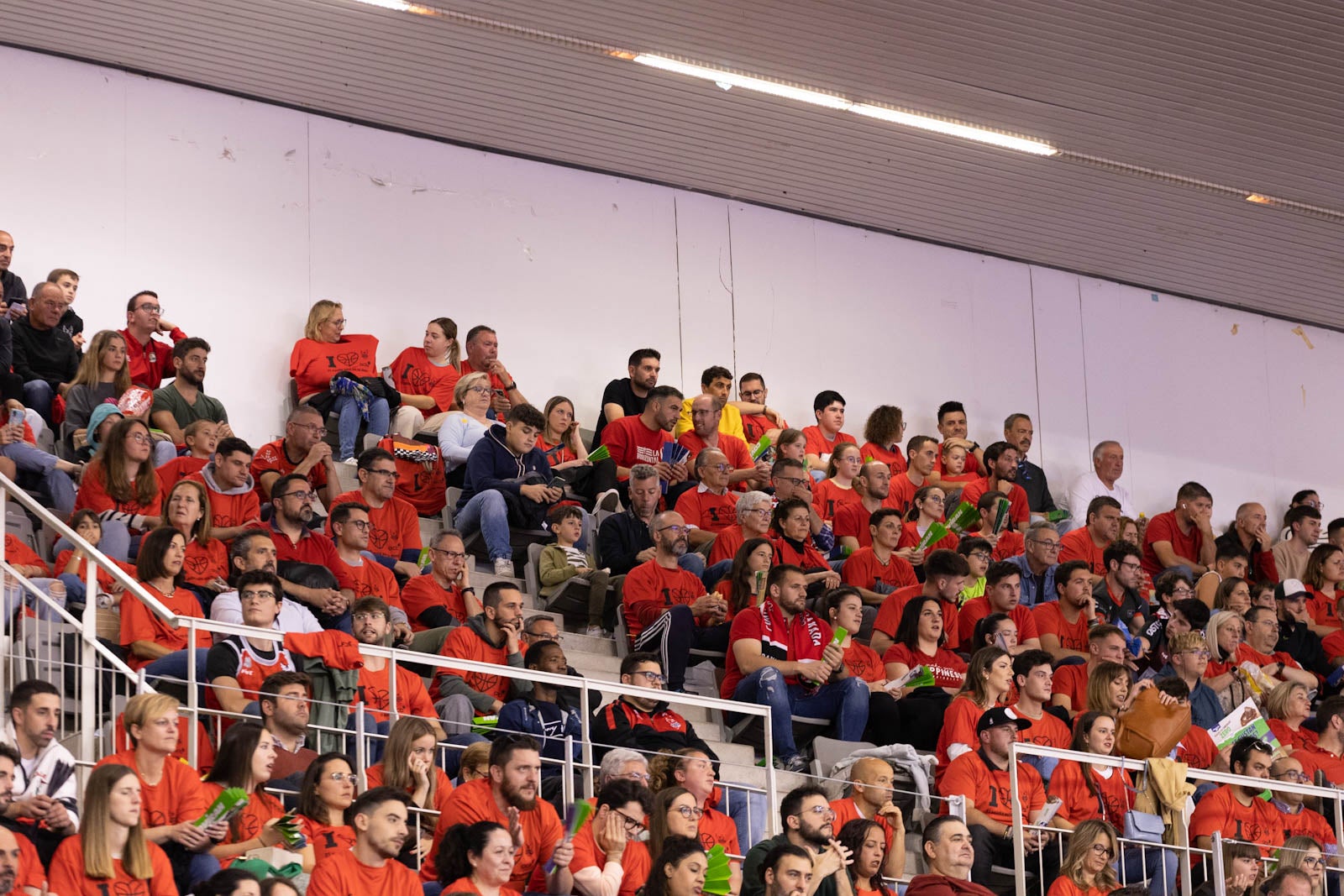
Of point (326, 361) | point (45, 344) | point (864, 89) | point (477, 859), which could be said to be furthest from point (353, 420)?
point (477, 859)

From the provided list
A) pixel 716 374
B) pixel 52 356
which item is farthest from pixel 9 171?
pixel 716 374

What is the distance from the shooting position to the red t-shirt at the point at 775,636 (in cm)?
877

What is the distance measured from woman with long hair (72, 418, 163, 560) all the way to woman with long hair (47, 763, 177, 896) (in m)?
2.75

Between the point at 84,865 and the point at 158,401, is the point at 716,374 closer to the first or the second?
the point at 158,401

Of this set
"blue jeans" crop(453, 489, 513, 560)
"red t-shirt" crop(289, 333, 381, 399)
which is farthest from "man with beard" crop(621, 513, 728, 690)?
"red t-shirt" crop(289, 333, 381, 399)

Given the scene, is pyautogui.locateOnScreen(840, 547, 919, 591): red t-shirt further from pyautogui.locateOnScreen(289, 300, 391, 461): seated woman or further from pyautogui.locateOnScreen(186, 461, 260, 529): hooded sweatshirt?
pyautogui.locateOnScreen(186, 461, 260, 529): hooded sweatshirt

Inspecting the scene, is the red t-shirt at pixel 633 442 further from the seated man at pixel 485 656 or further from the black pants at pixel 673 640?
the seated man at pixel 485 656

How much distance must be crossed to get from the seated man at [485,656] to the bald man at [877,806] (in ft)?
4.50

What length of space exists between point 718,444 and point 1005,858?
157 inches

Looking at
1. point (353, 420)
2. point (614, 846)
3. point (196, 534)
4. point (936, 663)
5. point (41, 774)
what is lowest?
point (614, 846)

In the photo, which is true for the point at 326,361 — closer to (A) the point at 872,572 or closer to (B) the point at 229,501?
(B) the point at 229,501

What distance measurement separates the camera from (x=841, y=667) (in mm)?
8719

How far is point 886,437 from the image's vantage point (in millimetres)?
12703

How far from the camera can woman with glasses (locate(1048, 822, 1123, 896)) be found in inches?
295
